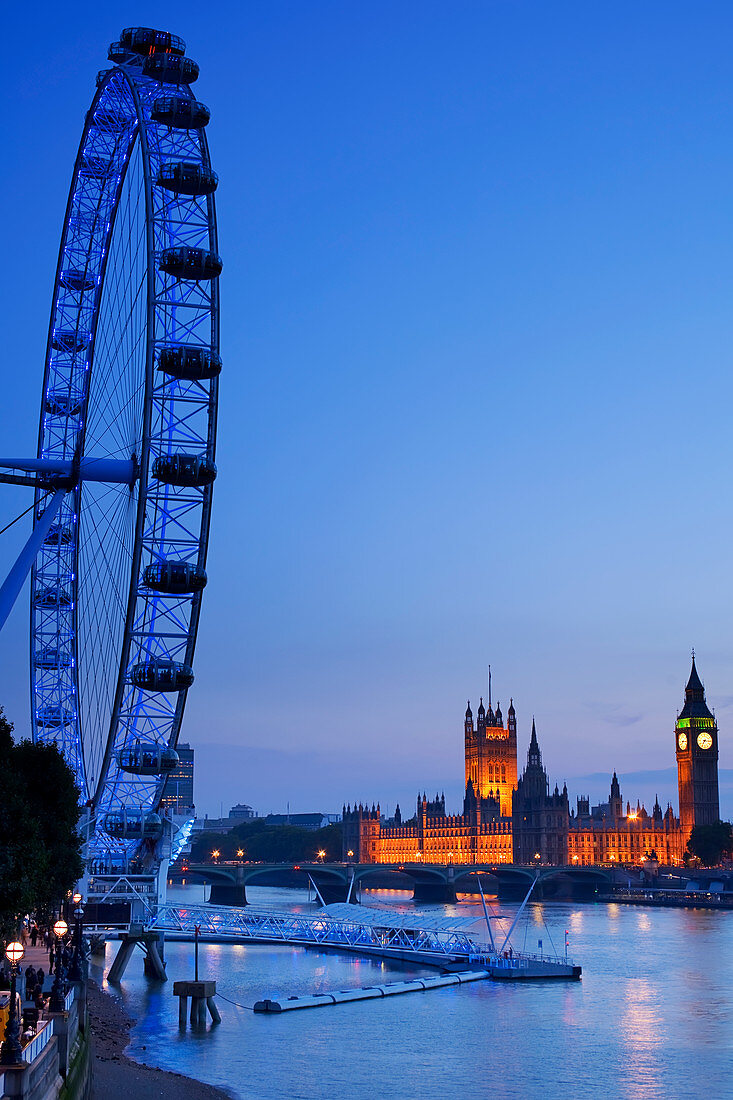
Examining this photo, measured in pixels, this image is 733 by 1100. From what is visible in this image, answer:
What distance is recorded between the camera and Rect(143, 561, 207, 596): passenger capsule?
3931cm

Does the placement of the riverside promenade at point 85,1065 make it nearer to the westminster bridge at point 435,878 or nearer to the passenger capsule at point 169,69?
the passenger capsule at point 169,69

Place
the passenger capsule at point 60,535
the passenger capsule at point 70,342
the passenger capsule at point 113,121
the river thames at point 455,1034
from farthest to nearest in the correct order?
the passenger capsule at point 60,535, the passenger capsule at point 70,342, the passenger capsule at point 113,121, the river thames at point 455,1034

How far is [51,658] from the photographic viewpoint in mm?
46750

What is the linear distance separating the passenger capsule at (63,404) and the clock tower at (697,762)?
156 meters

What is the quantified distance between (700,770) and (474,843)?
106 ft

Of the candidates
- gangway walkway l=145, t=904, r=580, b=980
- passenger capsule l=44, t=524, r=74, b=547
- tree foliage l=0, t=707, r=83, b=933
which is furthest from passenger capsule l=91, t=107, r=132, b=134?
gangway walkway l=145, t=904, r=580, b=980

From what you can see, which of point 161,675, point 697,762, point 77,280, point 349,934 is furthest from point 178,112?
point 697,762

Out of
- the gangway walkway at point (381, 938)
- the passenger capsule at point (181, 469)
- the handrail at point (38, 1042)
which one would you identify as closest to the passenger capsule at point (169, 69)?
the passenger capsule at point (181, 469)

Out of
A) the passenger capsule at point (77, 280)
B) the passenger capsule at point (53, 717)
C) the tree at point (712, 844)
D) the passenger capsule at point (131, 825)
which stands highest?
the passenger capsule at point (77, 280)

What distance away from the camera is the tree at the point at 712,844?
160m

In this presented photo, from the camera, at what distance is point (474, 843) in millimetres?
188500

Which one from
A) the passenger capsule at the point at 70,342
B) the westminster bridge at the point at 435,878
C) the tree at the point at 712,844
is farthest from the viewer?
the tree at the point at 712,844

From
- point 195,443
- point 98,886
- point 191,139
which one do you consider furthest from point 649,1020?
point 191,139

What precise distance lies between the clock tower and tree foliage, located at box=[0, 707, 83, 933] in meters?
156
